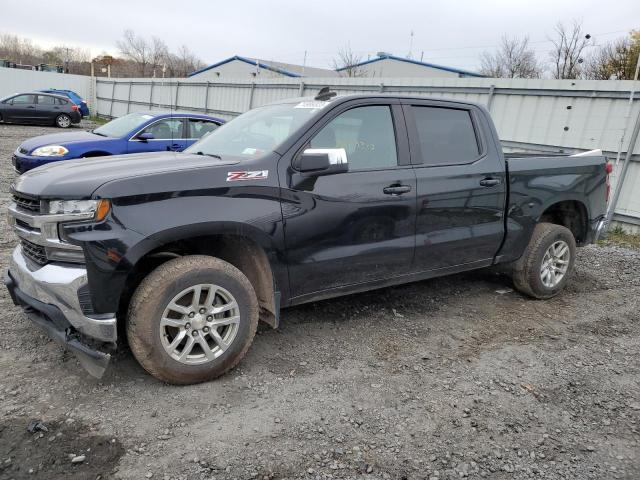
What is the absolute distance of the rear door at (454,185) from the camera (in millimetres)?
3895

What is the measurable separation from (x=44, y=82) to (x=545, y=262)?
32598 mm

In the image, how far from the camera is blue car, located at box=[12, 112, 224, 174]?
8094mm

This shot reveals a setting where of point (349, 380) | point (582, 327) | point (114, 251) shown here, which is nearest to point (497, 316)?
point (582, 327)

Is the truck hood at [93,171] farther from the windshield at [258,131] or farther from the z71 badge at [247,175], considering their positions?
the windshield at [258,131]

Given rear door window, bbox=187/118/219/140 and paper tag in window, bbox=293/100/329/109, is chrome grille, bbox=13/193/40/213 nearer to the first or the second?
paper tag in window, bbox=293/100/329/109

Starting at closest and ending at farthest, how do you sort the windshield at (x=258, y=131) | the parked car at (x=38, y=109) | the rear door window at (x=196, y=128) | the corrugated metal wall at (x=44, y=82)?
the windshield at (x=258, y=131), the rear door window at (x=196, y=128), the parked car at (x=38, y=109), the corrugated metal wall at (x=44, y=82)

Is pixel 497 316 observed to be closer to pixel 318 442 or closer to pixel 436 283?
pixel 436 283

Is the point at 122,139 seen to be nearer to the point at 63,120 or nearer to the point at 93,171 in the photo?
the point at 93,171

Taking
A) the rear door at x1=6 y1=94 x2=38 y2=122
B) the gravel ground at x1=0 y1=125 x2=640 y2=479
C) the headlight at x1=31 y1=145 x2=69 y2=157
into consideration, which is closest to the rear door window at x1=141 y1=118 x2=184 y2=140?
the headlight at x1=31 y1=145 x2=69 y2=157

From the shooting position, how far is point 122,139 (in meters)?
8.48

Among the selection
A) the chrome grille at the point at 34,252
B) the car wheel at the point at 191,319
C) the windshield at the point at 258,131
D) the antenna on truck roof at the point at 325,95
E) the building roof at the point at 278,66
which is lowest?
the car wheel at the point at 191,319

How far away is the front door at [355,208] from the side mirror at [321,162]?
0.08m

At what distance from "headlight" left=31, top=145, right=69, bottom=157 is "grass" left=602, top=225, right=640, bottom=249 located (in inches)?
347

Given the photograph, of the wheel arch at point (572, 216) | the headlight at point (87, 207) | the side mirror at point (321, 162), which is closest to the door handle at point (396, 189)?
the side mirror at point (321, 162)
